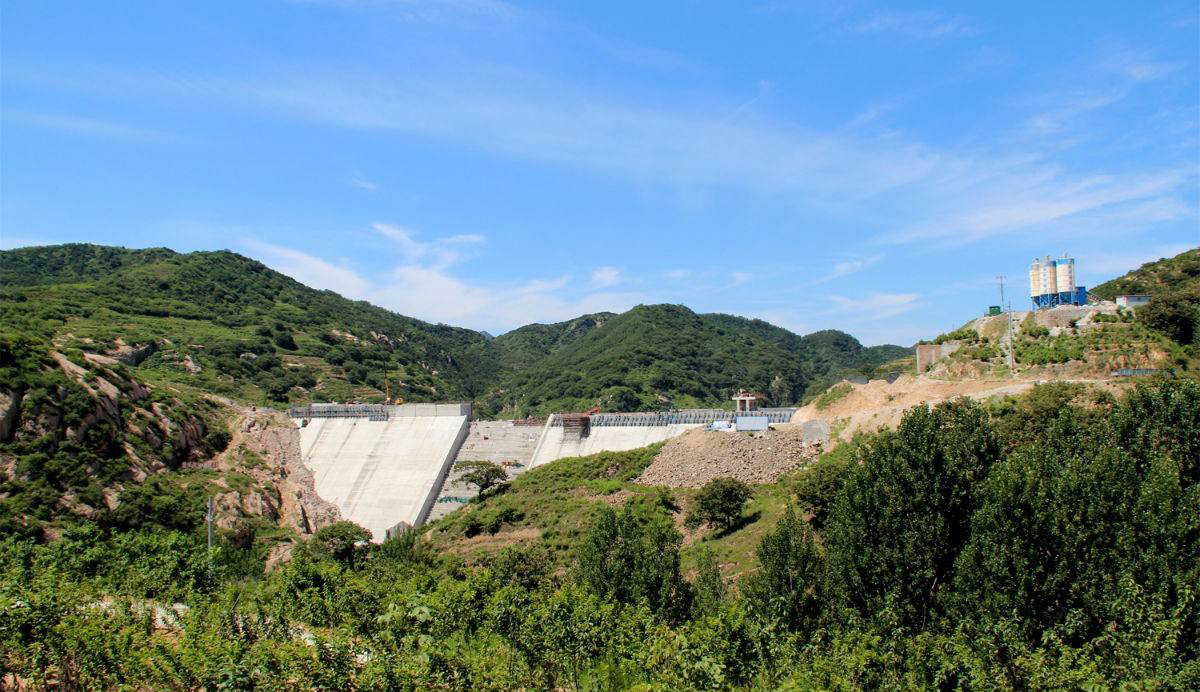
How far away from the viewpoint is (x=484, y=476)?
46.2 m

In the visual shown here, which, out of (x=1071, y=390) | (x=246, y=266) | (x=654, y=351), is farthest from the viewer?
(x=246, y=266)

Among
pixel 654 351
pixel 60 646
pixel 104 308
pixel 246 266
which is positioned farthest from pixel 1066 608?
pixel 246 266

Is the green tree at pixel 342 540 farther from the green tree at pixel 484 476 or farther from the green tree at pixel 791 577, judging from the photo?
the green tree at pixel 791 577

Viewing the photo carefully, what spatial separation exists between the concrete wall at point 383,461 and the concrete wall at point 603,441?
5849mm

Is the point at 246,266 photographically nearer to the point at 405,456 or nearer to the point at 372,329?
the point at 372,329

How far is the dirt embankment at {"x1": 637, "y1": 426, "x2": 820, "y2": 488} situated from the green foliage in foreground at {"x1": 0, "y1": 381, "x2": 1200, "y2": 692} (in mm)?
13922

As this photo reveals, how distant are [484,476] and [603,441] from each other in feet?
27.9

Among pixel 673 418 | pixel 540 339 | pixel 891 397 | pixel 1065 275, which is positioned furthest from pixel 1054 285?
pixel 540 339

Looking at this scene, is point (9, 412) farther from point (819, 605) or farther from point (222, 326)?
point (222, 326)

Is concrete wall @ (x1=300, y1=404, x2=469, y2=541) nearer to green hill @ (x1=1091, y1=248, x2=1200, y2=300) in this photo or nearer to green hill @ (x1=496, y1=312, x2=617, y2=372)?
green hill @ (x1=1091, y1=248, x2=1200, y2=300)

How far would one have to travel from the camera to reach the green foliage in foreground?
1210 centimetres

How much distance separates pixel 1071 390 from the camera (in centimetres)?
2775

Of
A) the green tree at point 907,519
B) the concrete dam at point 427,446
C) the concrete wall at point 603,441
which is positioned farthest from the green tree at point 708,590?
the concrete wall at point 603,441

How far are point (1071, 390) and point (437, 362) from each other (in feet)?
363
